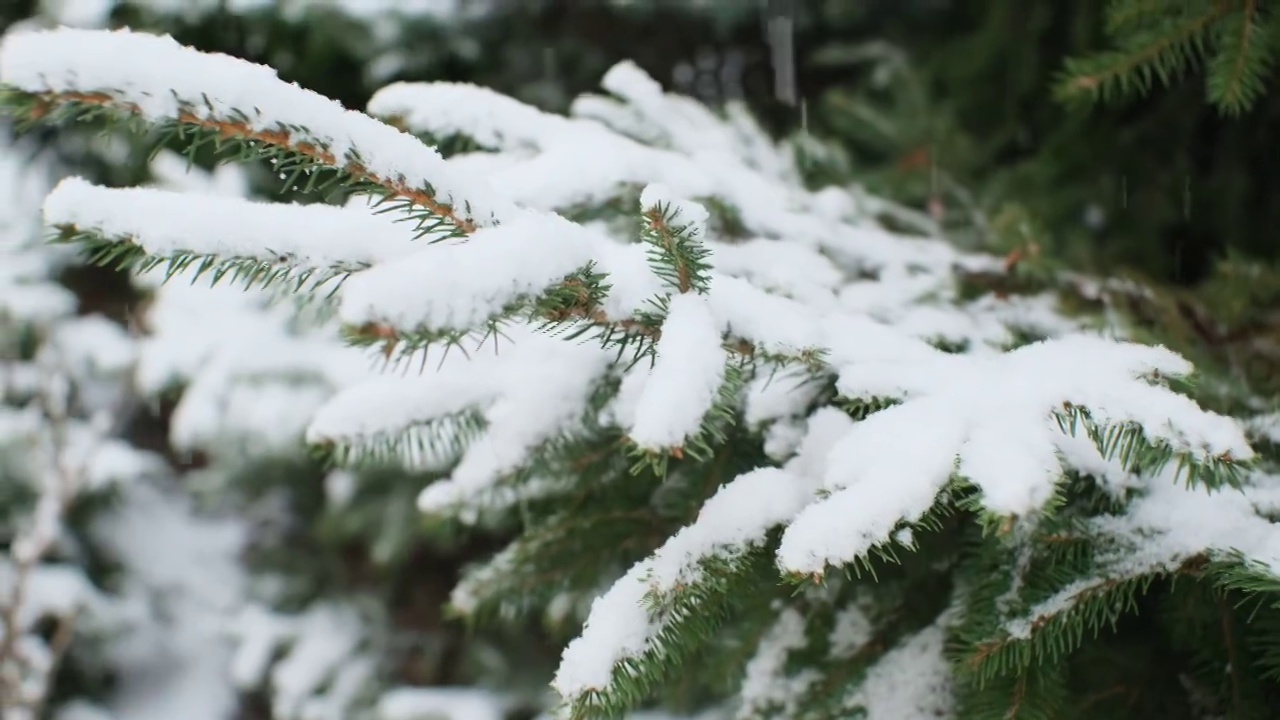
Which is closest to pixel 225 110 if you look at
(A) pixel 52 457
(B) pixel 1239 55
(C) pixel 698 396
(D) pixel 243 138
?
(D) pixel 243 138

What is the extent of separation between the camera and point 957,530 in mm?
1217

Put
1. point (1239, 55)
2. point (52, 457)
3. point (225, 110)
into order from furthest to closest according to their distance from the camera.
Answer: point (52, 457), point (1239, 55), point (225, 110)

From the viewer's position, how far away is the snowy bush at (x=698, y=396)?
690 millimetres

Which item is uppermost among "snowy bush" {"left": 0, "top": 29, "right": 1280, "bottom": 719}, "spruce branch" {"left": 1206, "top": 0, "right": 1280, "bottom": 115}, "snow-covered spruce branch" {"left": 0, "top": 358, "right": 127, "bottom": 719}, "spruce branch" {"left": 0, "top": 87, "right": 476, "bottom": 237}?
"spruce branch" {"left": 1206, "top": 0, "right": 1280, "bottom": 115}

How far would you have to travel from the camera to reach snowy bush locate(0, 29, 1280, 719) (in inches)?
27.2

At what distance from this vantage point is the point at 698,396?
72 cm

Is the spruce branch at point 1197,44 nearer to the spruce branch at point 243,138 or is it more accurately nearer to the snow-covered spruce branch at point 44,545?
the spruce branch at point 243,138

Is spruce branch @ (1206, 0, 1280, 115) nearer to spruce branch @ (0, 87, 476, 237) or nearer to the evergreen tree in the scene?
spruce branch @ (0, 87, 476, 237)

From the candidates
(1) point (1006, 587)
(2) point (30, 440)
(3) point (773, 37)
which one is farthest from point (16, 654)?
(3) point (773, 37)

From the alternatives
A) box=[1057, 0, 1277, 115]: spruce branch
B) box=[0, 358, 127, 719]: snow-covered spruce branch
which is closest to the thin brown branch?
box=[1057, 0, 1277, 115]: spruce branch

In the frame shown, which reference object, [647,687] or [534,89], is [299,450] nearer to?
[534,89]

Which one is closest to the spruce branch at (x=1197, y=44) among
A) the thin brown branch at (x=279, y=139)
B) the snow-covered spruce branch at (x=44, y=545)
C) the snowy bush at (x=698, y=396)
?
the snowy bush at (x=698, y=396)

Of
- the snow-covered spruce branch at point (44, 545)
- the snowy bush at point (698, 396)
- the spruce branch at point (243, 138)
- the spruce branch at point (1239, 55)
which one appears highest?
the spruce branch at point (1239, 55)

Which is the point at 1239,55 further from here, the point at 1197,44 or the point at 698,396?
the point at 698,396
